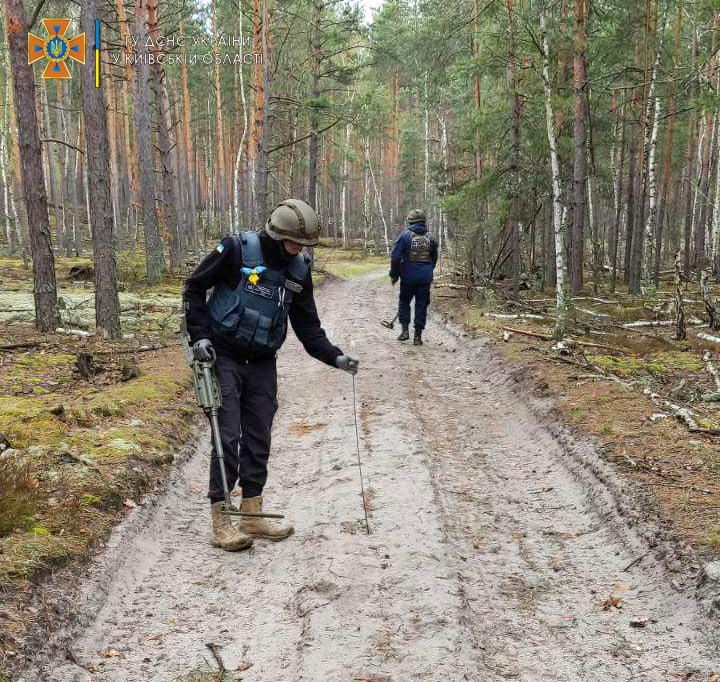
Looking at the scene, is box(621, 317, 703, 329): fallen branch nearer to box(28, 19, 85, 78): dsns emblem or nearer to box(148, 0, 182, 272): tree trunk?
box(28, 19, 85, 78): dsns emblem

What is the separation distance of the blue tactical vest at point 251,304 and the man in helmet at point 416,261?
759 cm

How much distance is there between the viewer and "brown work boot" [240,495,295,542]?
5043 mm

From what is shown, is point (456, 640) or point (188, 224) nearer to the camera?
point (456, 640)

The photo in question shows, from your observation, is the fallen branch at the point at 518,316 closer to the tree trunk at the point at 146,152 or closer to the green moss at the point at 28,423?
the green moss at the point at 28,423

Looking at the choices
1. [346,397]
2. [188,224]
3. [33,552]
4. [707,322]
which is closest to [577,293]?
[707,322]

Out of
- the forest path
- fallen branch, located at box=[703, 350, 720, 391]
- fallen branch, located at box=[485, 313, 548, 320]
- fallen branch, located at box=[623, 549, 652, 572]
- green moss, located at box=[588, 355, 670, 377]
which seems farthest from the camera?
fallen branch, located at box=[485, 313, 548, 320]

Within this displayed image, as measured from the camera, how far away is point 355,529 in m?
4.98

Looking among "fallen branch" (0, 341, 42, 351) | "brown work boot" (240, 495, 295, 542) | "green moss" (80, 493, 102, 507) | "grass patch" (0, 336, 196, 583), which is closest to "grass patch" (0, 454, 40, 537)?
"grass patch" (0, 336, 196, 583)

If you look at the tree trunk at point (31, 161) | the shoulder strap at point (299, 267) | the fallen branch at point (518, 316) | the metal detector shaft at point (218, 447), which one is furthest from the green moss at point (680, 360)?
the tree trunk at point (31, 161)

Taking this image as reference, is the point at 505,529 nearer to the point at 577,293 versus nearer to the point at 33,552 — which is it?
the point at 33,552


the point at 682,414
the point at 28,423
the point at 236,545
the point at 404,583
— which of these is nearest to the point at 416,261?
the point at 682,414

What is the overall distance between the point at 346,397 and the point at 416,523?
392 cm

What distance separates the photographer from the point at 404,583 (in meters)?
4.16

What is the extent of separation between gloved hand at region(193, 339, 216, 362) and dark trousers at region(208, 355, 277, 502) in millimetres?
233
